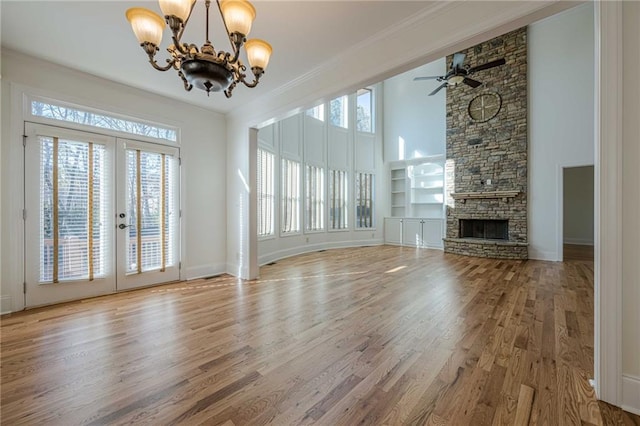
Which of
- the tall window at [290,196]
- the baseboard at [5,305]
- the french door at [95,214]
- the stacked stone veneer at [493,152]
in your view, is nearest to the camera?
the baseboard at [5,305]

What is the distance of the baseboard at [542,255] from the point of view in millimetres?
6145

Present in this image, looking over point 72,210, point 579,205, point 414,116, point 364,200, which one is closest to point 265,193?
point 72,210

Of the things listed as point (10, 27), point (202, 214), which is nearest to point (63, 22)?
point (10, 27)

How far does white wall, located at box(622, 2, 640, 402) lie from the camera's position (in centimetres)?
161

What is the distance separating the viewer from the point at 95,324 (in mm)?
2861

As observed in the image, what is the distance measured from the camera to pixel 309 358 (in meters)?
2.18

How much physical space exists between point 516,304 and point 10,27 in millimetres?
6228

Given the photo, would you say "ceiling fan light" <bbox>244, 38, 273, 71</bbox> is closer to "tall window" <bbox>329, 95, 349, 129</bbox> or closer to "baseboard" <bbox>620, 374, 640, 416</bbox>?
"baseboard" <bbox>620, 374, 640, 416</bbox>

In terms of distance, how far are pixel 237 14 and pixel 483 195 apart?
22.8 ft

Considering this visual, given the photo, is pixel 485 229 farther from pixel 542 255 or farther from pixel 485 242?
pixel 542 255

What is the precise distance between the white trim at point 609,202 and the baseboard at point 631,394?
2 centimetres

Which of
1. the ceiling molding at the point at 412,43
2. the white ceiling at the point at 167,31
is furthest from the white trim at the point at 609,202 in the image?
the white ceiling at the point at 167,31

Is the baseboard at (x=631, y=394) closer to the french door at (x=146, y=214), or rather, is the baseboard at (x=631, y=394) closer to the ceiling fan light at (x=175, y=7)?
the ceiling fan light at (x=175, y=7)

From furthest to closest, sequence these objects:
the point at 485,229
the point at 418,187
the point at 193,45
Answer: the point at 418,187 → the point at 485,229 → the point at 193,45
